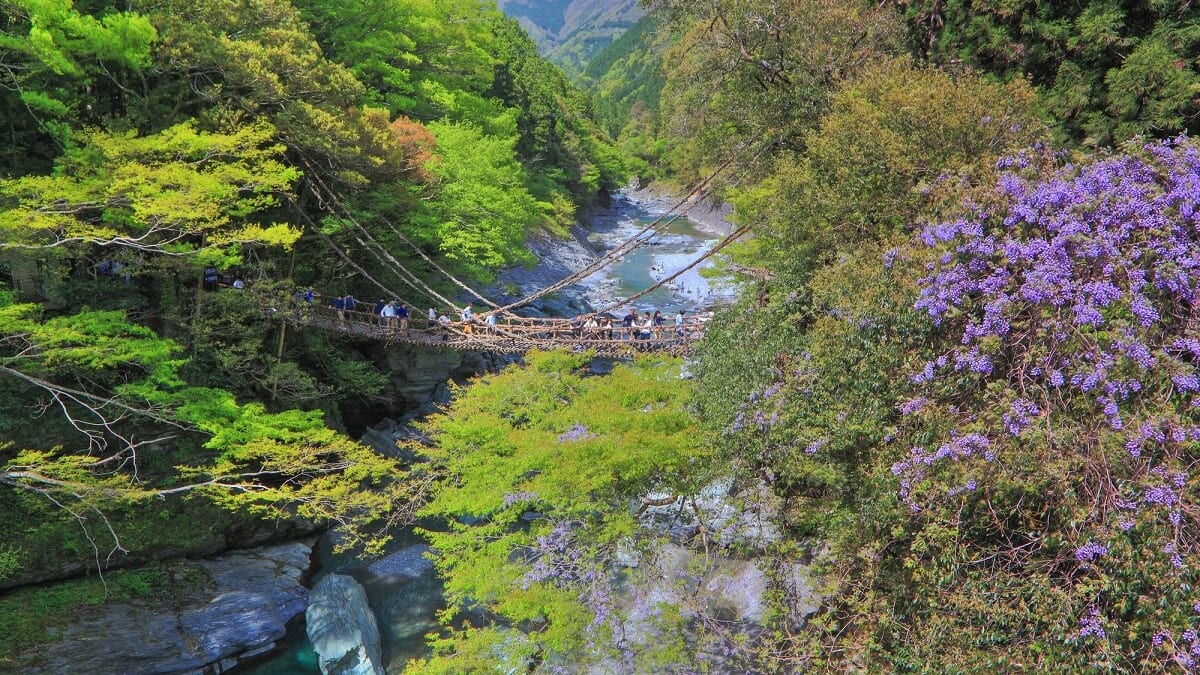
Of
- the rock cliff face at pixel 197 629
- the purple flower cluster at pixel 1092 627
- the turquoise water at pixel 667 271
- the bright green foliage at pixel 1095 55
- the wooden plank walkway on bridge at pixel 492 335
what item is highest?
the bright green foliage at pixel 1095 55

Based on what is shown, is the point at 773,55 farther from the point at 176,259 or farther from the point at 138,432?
the point at 138,432

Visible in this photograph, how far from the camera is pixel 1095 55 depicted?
723 centimetres

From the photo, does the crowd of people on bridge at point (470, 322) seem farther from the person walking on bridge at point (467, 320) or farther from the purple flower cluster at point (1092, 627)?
the purple flower cluster at point (1092, 627)

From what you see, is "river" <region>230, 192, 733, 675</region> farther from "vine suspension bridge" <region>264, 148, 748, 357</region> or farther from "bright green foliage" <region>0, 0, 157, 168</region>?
"bright green foliage" <region>0, 0, 157, 168</region>

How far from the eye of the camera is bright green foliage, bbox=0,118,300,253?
7.18 metres

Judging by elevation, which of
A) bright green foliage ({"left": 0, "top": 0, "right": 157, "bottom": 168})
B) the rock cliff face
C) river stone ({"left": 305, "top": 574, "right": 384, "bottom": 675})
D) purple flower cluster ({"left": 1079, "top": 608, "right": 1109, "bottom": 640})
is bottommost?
river stone ({"left": 305, "top": 574, "right": 384, "bottom": 675})

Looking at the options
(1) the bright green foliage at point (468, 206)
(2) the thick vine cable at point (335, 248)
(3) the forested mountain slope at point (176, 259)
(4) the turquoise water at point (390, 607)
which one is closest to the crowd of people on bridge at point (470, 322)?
(2) the thick vine cable at point (335, 248)

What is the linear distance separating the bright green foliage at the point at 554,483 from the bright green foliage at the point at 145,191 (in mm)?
4039

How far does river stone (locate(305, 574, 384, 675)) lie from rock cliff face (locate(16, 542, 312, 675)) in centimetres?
47

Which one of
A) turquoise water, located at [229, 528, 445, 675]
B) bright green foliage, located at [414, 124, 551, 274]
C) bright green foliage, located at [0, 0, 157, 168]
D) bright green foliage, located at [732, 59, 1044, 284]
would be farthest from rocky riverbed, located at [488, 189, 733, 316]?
bright green foliage, located at [0, 0, 157, 168]

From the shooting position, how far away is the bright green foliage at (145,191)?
7176 mm

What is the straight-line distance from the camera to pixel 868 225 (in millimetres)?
7227

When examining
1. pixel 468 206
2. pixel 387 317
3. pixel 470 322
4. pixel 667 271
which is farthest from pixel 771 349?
pixel 667 271

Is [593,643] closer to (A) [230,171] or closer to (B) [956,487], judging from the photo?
(B) [956,487]
